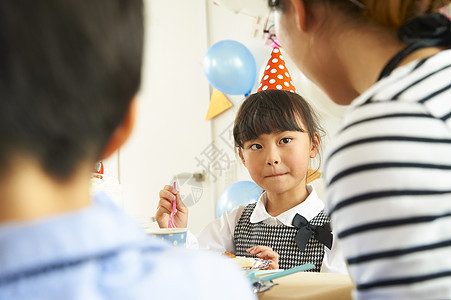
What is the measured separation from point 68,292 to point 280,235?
4.12 feet

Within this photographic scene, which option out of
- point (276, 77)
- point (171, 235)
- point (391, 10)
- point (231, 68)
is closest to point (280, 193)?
point (276, 77)

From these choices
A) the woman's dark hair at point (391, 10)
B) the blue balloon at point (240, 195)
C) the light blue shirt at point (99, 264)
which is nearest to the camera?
the light blue shirt at point (99, 264)

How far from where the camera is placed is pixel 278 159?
1.43 meters

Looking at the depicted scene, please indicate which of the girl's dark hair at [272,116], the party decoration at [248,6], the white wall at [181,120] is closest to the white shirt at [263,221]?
the girl's dark hair at [272,116]

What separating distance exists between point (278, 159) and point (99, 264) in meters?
1.16

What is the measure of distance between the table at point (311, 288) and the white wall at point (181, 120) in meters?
2.37

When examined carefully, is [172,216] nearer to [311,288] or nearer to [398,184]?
[311,288]

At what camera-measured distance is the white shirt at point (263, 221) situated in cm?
136

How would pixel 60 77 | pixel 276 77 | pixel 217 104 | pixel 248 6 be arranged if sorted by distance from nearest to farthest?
pixel 60 77, pixel 248 6, pixel 276 77, pixel 217 104

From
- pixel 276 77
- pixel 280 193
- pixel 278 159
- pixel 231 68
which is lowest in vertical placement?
pixel 280 193

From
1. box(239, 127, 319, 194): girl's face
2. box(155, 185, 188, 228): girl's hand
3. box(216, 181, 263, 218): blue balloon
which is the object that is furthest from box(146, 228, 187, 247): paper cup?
box(216, 181, 263, 218): blue balloon

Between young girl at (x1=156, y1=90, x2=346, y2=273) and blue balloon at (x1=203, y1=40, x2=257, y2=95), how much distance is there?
3.21 ft

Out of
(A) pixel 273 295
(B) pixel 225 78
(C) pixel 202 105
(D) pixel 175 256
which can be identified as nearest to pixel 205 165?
(C) pixel 202 105

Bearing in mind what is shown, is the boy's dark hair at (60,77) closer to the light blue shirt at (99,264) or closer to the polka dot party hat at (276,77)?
the light blue shirt at (99,264)
